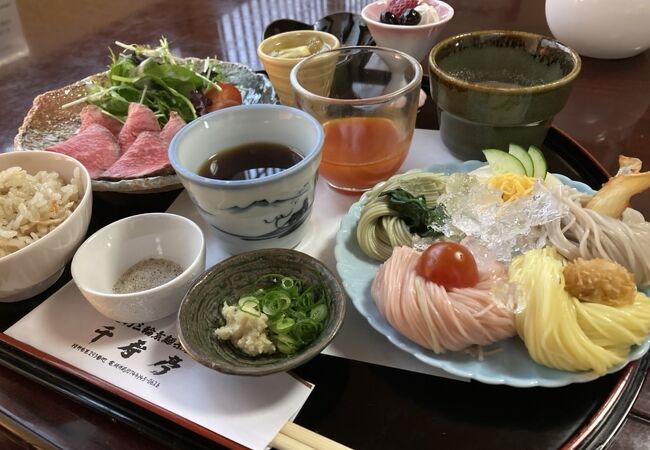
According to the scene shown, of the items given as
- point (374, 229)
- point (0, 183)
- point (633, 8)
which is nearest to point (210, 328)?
point (374, 229)

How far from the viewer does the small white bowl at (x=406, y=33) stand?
170cm

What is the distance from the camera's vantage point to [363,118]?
125cm

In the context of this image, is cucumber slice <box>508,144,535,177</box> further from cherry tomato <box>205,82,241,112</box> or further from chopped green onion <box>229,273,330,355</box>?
cherry tomato <box>205,82,241,112</box>

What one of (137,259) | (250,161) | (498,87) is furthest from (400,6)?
(137,259)

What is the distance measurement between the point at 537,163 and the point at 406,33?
771 mm

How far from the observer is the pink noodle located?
0.81 m

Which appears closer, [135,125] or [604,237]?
[604,237]

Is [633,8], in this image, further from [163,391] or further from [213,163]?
[163,391]

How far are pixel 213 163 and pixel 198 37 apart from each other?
4.73 ft

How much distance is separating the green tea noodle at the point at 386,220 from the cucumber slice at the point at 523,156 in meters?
0.21

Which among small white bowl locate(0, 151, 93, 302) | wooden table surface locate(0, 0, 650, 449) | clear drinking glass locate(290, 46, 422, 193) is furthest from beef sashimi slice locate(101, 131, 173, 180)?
wooden table surface locate(0, 0, 650, 449)

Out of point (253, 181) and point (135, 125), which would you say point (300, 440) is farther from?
point (135, 125)

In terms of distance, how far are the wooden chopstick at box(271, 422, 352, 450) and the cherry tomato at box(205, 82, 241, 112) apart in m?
1.07

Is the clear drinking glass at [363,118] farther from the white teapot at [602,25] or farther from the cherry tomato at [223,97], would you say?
the white teapot at [602,25]
